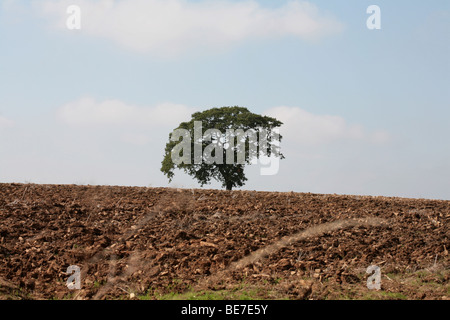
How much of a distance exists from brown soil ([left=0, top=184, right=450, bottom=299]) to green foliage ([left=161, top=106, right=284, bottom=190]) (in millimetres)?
17352

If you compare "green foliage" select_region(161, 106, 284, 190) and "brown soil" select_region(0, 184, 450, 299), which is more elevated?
"green foliage" select_region(161, 106, 284, 190)

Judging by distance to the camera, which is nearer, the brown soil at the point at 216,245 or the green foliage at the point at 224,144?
the brown soil at the point at 216,245

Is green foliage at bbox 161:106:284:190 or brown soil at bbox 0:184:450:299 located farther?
green foliage at bbox 161:106:284:190

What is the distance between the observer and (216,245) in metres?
10.3

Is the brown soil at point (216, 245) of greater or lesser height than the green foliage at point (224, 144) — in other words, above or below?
below

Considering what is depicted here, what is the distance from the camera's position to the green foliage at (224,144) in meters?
Answer: 32.5

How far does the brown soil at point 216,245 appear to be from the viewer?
8789 millimetres

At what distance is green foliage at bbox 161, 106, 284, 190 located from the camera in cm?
3250

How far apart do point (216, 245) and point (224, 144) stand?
2279 cm

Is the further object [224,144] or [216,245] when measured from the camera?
[224,144]

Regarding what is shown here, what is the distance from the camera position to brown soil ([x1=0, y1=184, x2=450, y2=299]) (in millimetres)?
8789

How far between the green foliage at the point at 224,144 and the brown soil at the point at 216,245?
17.4 meters
